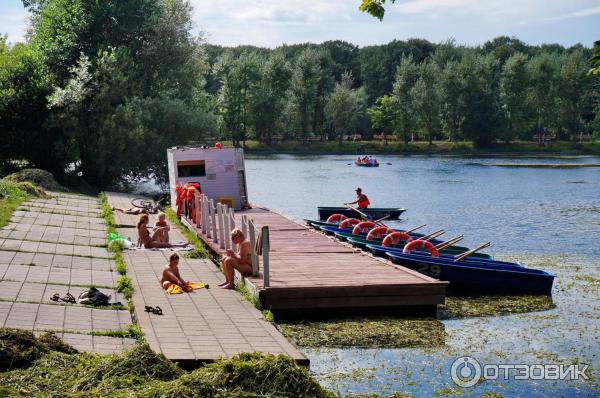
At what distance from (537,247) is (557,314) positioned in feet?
40.1

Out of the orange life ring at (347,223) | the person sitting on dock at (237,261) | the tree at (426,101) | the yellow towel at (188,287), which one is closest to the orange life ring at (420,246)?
the person sitting on dock at (237,261)

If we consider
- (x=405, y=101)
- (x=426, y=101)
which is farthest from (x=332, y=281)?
(x=405, y=101)

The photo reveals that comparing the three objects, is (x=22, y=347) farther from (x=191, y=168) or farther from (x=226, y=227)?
(x=191, y=168)

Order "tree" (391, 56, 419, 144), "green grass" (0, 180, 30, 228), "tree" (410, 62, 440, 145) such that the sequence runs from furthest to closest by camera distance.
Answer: "tree" (391, 56, 419, 144) < "tree" (410, 62, 440, 145) < "green grass" (0, 180, 30, 228)

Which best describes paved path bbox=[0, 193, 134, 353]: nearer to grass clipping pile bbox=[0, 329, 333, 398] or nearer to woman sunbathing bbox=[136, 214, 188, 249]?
woman sunbathing bbox=[136, 214, 188, 249]

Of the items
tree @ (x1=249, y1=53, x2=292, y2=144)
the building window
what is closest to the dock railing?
the building window

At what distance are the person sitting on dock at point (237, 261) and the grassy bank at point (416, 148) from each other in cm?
8000

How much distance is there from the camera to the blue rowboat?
1873 cm

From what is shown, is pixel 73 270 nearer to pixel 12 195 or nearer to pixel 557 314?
pixel 557 314

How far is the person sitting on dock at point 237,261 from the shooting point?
52.7 ft

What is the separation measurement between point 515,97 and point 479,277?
8059 centimetres

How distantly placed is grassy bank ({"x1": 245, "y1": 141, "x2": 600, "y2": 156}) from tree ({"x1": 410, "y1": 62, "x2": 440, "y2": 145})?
93.3 inches

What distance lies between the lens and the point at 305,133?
100 m

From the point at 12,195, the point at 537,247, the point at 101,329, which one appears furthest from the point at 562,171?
the point at 101,329
